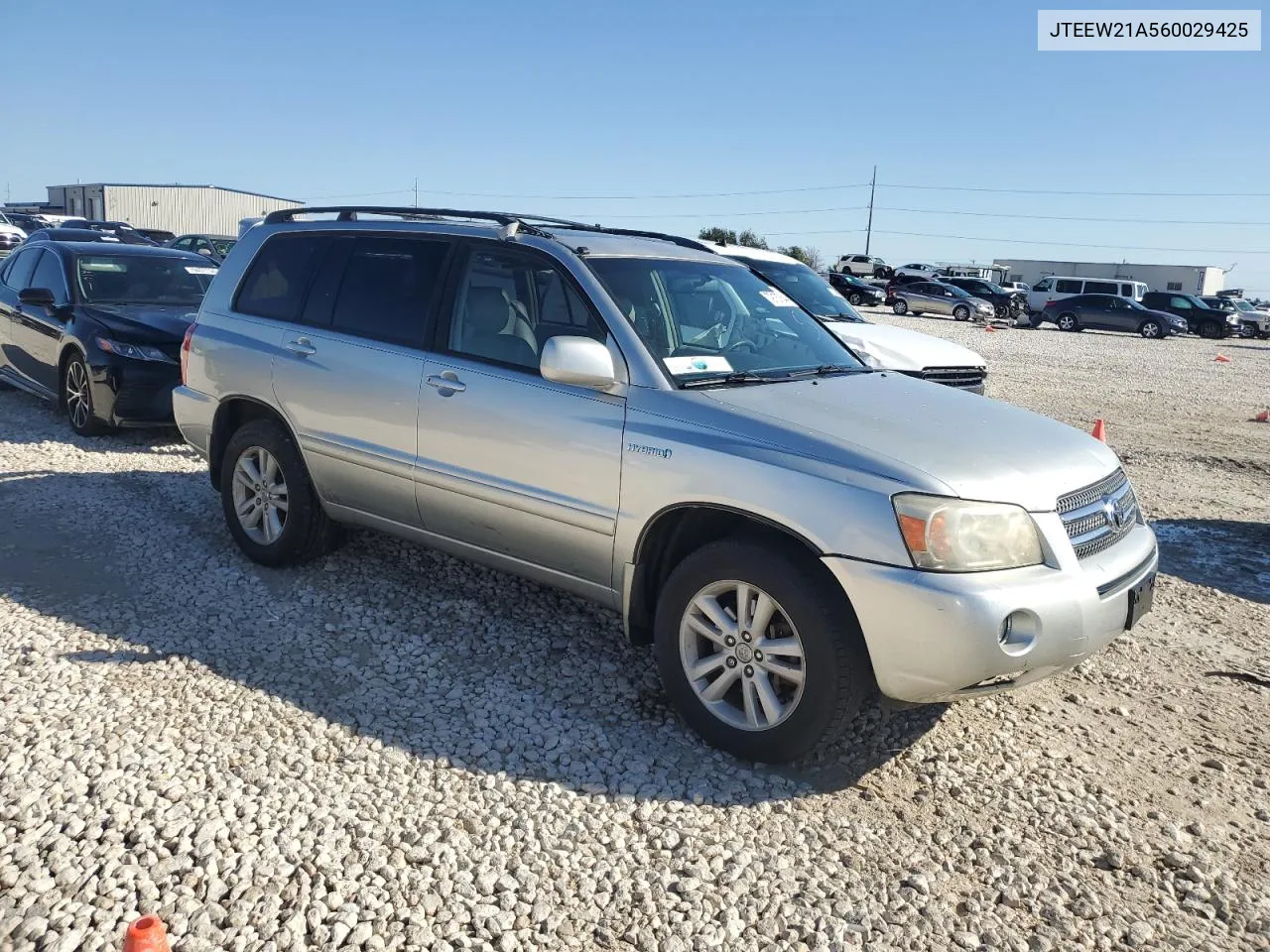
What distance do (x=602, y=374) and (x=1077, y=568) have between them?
6.07 feet

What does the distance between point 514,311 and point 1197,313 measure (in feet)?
130

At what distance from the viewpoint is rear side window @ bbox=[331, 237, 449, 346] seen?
4898mm

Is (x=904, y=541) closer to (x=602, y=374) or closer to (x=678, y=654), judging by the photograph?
(x=678, y=654)

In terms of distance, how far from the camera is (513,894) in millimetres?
3014

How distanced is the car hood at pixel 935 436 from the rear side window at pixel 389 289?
1.67 m

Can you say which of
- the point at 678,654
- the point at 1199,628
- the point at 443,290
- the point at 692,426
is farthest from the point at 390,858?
the point at 1199,628

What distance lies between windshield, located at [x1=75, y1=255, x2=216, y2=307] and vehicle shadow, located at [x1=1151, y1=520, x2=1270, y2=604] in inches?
323

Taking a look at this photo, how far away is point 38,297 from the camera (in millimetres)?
8781

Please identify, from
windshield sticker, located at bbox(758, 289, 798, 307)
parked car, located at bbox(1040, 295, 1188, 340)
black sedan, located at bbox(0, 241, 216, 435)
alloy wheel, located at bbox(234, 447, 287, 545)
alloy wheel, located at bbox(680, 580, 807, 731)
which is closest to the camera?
alloy wheel, located at bbox(680, 580, 807, 731)

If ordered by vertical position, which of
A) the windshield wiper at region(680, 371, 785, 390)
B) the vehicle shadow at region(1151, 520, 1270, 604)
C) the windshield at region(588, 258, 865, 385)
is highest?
the windshield at region(588, 258, 865, 385)

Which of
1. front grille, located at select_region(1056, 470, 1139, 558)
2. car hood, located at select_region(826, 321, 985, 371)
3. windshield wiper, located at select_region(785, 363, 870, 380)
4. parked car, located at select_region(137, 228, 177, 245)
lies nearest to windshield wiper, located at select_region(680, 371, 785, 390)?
windshield wiper, located at select_region(785, 363, 870, 380)

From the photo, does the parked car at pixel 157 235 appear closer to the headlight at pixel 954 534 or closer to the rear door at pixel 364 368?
the rear door at pixel 364 368

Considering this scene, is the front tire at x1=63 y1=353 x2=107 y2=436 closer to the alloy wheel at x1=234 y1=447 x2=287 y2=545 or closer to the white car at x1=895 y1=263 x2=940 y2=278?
the alloy wheel at x1=234 y1=447 x2=287 y2=545

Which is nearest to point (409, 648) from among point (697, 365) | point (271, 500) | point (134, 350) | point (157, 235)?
point (271, 500)
